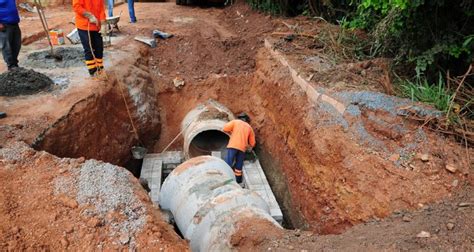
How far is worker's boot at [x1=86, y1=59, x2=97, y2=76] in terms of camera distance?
7.13m

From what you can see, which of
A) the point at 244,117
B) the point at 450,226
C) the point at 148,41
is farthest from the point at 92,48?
the point at 450,226

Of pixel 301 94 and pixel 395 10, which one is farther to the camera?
pixel 301 94

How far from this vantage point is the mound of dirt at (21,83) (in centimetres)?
640

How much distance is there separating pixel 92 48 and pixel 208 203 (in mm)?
3881

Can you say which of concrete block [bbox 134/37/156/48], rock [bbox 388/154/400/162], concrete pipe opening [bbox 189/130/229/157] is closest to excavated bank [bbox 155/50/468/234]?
rock [bbox 388/154/400/162]

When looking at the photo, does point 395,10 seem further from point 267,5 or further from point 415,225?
point 267,5

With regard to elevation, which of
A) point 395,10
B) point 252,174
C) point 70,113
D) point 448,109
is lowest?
point 252,174

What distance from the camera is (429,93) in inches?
205

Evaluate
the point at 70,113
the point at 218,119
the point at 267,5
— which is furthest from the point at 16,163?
the point at 267,5

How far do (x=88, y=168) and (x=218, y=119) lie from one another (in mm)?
3843

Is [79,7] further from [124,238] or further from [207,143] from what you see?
[124,238]

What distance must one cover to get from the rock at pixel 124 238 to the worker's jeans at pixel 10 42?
5.36m

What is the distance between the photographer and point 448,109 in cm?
483

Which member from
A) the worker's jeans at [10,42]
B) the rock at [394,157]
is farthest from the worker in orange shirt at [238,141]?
the worker's jeans at [10,42]
